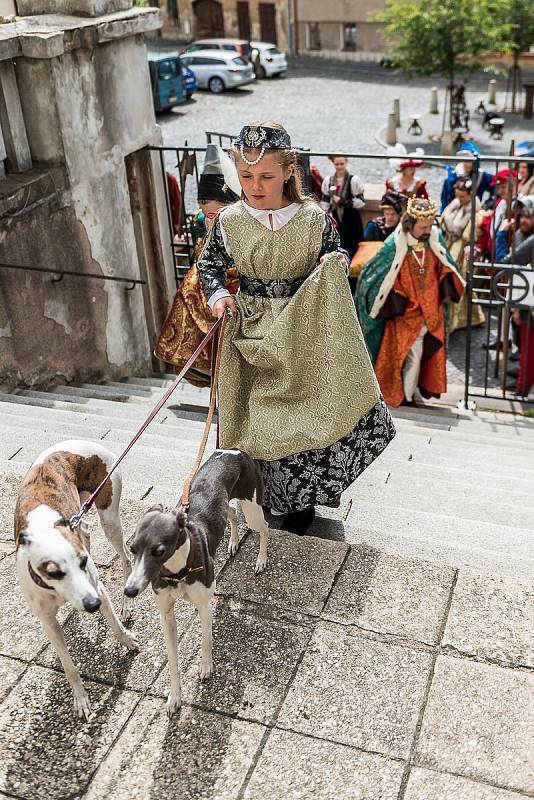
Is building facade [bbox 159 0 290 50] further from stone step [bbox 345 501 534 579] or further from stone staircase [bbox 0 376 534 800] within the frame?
stone staircase [bbox 0 376 534 800]

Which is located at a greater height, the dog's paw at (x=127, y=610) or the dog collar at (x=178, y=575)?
the dog collar at (x=178, y=575)

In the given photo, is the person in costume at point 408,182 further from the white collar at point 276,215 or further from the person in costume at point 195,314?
the white collar at point 276,215

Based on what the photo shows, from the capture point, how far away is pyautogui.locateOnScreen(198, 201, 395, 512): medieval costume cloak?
3598mm

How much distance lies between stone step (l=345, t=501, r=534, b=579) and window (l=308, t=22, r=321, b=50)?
28.4 metres

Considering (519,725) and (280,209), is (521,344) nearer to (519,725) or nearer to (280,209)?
(280,209)

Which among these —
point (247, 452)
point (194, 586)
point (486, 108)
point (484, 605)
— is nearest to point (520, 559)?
point (484, 605)

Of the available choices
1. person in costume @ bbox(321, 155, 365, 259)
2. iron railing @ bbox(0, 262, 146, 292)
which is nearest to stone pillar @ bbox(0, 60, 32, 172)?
iron railing @ bbox(0, 262, 146, 292)

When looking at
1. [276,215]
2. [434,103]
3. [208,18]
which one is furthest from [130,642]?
[208,18]

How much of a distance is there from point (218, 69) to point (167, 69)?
8.44 feet

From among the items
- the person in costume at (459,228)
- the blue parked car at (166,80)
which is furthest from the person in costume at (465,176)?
the blue parked car at (166,80)

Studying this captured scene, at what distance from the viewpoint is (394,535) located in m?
3.92

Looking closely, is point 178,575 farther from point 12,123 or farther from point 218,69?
point 218,69

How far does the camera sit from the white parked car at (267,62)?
84.2 ft

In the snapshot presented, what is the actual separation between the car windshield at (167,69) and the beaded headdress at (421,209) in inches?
661
